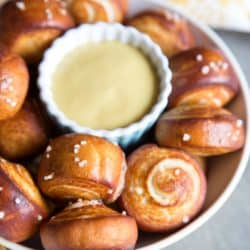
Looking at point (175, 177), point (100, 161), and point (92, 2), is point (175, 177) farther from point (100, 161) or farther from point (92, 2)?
point (92, 2)


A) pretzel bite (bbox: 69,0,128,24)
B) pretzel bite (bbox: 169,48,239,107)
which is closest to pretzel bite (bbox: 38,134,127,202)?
pretzel bite (bbox: 169,48,239,107)

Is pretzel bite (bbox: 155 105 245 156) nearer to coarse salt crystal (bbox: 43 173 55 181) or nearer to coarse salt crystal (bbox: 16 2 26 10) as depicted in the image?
coarse salt crystal (bbox: 43 173 55 181)

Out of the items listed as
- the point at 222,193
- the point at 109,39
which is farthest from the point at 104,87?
the point at 222,193

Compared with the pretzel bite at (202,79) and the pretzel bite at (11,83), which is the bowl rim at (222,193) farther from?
the pretzel bite at (11,83)

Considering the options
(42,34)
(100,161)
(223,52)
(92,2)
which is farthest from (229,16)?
(100,161)

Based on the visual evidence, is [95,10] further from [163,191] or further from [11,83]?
[163,191]

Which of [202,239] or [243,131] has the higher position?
[243,131]
